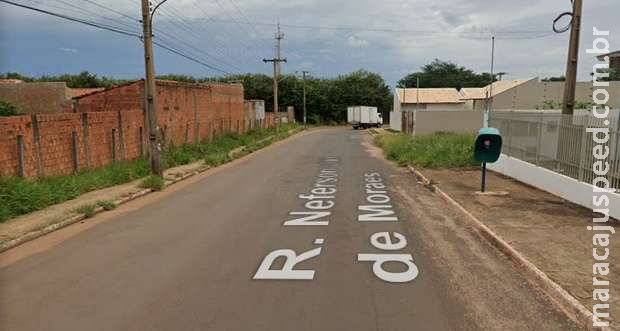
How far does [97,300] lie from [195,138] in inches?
922

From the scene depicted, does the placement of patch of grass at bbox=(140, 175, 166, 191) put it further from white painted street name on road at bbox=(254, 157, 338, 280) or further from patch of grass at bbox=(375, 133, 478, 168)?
patch of grass at bbox=(375, 133, 478, 168)

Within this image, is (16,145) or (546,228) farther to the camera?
(16,145)

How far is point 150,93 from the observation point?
16297mm

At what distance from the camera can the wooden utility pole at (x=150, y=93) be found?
1623 cm

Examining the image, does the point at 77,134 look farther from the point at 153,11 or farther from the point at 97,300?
the point at 97,300

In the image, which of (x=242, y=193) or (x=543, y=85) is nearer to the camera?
(x=242, y=193)

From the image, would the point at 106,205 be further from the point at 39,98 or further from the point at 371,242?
the point at 39,98

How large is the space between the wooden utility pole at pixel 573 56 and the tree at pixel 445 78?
308ft

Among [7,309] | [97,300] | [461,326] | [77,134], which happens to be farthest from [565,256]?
[77,134]

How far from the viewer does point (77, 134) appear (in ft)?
49.6

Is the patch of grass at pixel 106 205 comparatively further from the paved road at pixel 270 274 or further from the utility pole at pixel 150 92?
the utility pole at pixel 150 92

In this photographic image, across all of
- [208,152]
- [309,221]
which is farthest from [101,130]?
[309,221]

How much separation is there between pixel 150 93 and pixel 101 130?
2.10 m

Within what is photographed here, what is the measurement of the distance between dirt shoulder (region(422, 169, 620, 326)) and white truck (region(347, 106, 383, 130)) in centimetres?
5476
